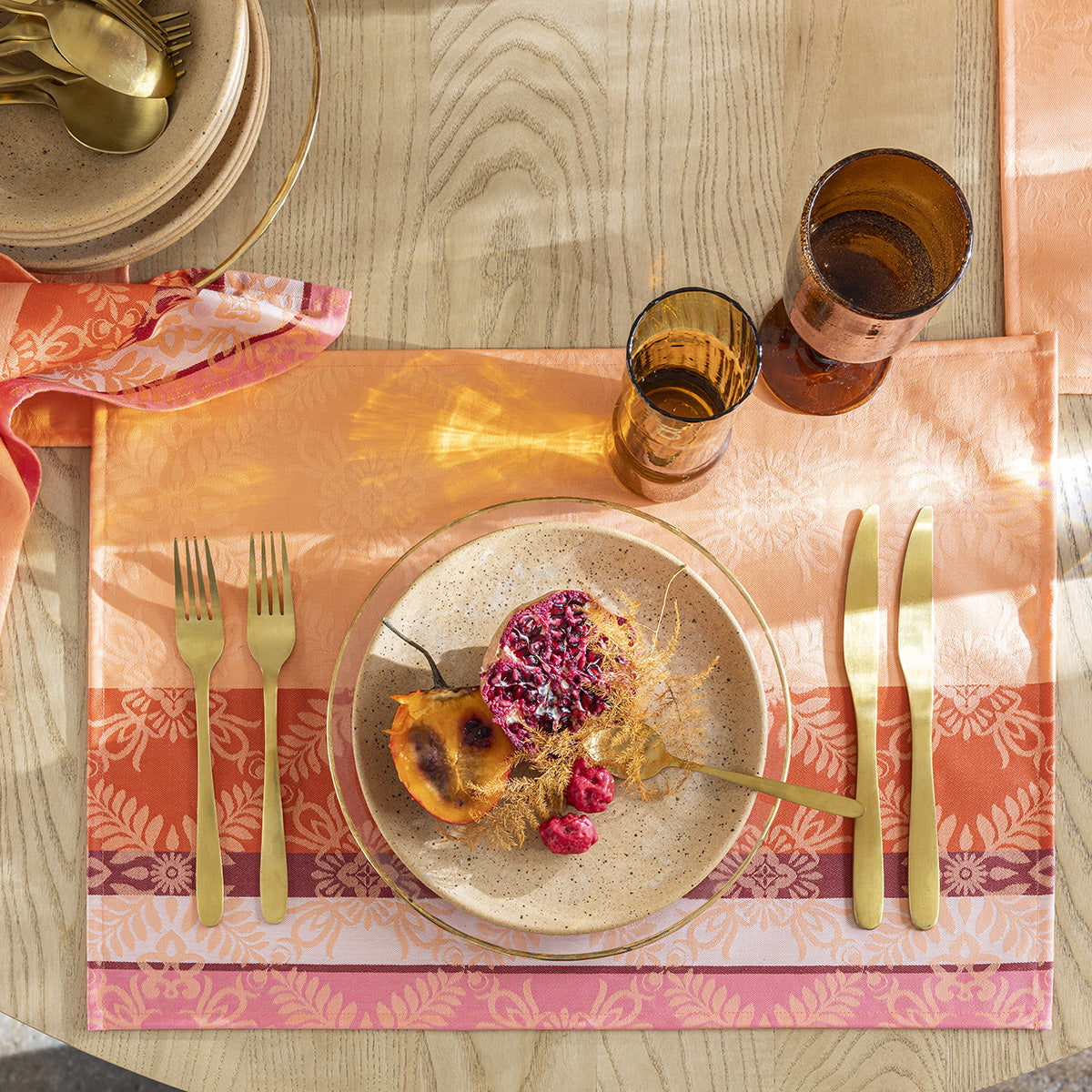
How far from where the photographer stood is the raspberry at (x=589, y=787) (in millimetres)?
674

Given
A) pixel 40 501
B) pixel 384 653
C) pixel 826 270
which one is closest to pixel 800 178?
pixel 826 270

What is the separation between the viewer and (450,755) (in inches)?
26.2

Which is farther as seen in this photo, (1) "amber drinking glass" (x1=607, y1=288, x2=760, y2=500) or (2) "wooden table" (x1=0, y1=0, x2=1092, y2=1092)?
(2) "wooden table" (x1=0, y1=0, x2=1092, y2=1092)

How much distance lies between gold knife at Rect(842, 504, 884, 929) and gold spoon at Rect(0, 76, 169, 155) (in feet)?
2.20

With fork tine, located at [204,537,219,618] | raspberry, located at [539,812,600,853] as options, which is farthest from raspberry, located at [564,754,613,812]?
fork tine, located at [204,537,219,618]

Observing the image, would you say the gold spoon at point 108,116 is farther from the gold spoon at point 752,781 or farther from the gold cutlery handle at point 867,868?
the gold cutlery handle at point 867,868

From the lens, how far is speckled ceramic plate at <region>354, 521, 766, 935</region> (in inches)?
27.1

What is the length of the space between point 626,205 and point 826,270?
→ 20cm

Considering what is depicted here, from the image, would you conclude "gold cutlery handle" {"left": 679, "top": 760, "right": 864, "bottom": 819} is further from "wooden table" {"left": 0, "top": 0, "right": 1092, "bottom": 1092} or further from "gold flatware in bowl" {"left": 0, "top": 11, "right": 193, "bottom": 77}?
"gold flatware in bowl" {"left": 0, "top": 11, "right": 193, "bottom": 77}

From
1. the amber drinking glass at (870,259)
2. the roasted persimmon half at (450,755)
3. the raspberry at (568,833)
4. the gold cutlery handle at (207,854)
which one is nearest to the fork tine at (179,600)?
the gold cutlery handle at (207,854)

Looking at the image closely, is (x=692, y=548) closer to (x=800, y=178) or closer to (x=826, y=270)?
(x=826, y=270)

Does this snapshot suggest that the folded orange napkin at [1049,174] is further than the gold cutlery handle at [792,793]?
Yes

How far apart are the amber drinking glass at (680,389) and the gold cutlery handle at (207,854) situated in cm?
44

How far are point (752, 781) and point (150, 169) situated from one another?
664 millimetres
